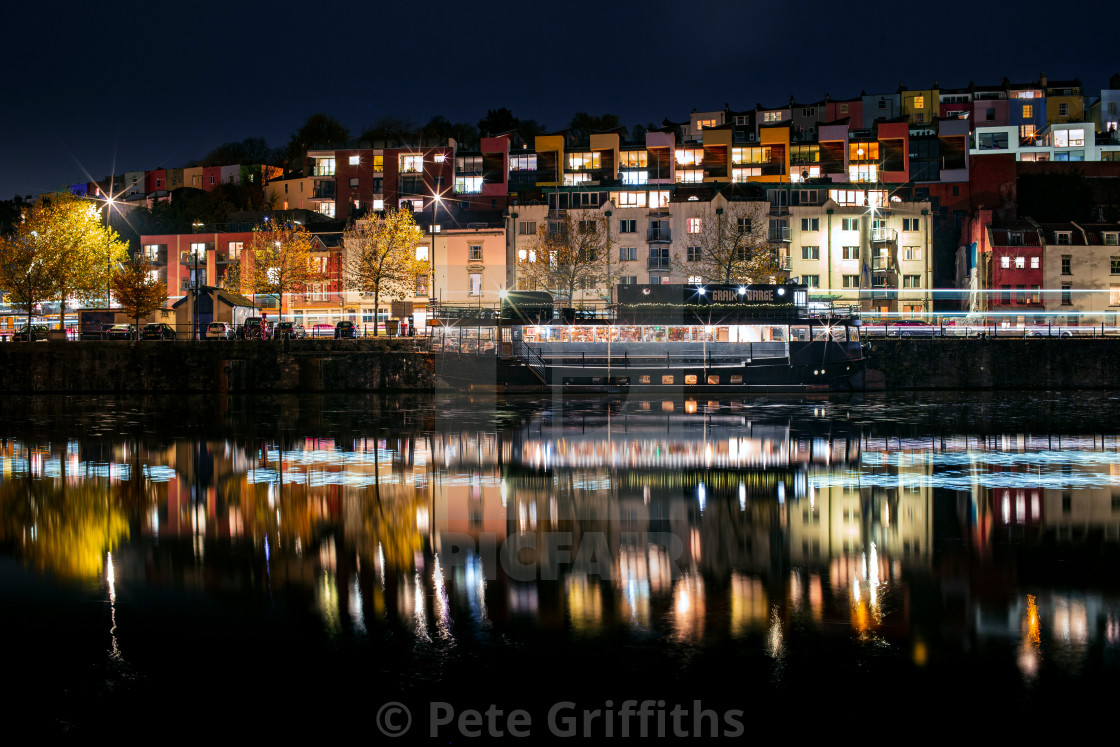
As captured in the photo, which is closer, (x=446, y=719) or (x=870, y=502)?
(x=446, y=719)

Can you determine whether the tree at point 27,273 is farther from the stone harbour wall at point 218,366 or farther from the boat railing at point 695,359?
the boat railing at point 695,359

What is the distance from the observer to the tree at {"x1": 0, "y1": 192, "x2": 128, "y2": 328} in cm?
6550

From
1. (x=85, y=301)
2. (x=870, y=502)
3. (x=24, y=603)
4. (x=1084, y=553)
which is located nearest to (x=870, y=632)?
(x=1084, y=553)

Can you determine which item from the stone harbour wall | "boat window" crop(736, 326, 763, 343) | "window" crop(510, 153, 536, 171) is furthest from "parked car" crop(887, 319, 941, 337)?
"window" crop(510, 153, 536, 171)

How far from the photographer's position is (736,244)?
241 ft

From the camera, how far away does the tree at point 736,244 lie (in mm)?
73188

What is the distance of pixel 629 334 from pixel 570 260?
73.8 ft

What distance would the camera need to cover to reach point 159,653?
11.5 meters

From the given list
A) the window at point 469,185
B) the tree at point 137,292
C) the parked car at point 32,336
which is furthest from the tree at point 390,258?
the parked car at point 32,336

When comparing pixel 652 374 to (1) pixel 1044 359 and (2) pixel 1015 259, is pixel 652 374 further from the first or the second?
(2) pixel 1015 259

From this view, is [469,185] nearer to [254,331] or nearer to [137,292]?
[137,292]

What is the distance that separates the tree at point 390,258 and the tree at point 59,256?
59.1 ft

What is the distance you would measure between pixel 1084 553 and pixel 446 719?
11669 mm

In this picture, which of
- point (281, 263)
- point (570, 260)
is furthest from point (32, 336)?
point (570, 260)
